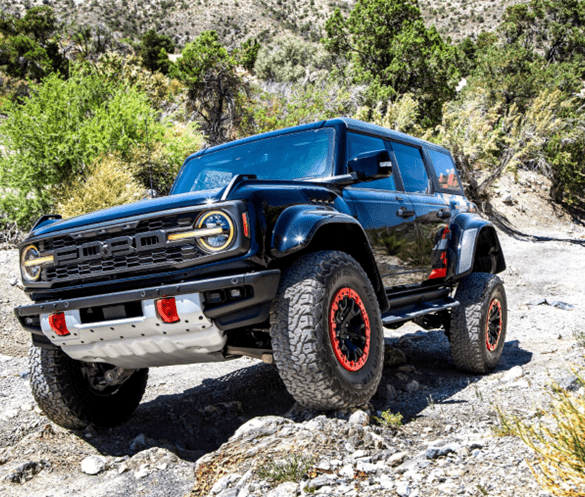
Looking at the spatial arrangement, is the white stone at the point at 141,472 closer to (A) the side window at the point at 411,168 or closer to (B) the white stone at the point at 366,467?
(B) the white stone at the point at 366,467

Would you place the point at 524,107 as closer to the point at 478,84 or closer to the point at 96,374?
the point at 478,84

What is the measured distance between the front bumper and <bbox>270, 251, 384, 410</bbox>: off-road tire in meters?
0.12

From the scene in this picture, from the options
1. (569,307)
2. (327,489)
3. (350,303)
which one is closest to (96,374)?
(350,303)

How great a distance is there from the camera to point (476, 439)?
2717 millimetres

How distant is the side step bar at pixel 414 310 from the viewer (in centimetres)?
390

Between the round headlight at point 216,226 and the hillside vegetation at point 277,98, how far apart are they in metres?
4.48

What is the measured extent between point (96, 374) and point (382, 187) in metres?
2.64

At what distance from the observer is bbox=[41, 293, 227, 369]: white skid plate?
2.78m

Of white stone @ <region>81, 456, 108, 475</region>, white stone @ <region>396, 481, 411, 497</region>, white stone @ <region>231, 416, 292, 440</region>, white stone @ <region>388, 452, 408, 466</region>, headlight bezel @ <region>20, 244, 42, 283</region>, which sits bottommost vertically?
white stone @ <region>81, 456, 108, 475</region>

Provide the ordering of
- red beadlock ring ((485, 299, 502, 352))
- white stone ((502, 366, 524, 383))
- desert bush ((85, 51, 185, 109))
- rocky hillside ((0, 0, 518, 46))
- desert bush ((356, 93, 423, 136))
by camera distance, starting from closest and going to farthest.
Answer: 1. white stone ((502, 366, 524, 383))
2. red beadlock ring ((485, 299, 502, 352))
3. desert bush ((356, 93, 423, 136))
4. desert bush ((85, 51, 185, 109))
5. rocky hillside ((0, 0, 518, 46))

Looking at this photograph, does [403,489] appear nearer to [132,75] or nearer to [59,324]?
[59,324]

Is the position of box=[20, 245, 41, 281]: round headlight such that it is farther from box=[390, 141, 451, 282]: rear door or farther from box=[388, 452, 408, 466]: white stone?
box=[390, 141, 451, 282]: rear door

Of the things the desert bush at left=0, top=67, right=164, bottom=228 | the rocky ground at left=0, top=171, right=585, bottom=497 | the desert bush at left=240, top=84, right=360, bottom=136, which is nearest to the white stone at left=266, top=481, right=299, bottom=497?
the rocky ground at left=0, top=171, right=585, bottom=497

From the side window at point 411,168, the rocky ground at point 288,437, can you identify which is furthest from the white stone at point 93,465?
the side window at point 411,168
